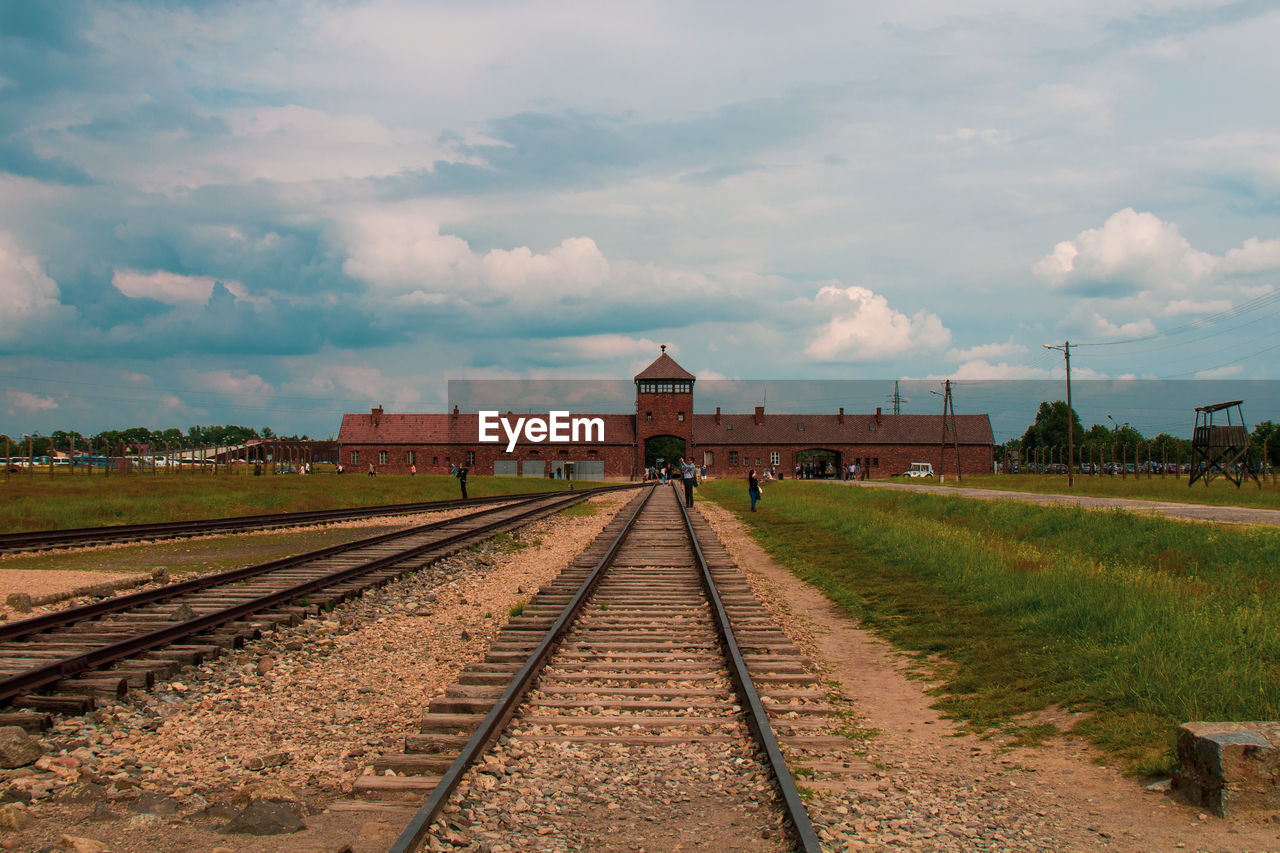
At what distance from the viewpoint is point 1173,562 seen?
13.6 m

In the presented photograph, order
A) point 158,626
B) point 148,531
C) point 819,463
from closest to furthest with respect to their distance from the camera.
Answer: point 158,626, point 148,531, point 819,463

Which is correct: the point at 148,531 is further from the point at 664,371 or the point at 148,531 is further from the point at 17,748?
the point at 664,371

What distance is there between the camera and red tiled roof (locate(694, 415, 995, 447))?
3588 inches

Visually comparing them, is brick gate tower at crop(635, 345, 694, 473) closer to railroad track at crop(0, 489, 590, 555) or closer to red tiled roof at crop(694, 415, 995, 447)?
red tiled roof at crop(694, 415, 995, 447)

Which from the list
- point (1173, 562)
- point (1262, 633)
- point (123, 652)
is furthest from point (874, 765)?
point (1173, 562)

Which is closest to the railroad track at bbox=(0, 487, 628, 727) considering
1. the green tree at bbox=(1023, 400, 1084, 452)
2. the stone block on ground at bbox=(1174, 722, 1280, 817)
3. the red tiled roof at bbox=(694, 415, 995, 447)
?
the stone block on ground at bbox=(1174, 722, 1280, 817)

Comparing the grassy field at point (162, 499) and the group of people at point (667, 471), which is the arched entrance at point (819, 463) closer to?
the group of people at point (667, 471)

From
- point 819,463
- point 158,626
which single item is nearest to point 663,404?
point 819,463

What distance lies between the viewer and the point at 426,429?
91000 millimetres

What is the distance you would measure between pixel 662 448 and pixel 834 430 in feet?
59.1

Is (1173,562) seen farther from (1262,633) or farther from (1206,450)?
(1206,450)

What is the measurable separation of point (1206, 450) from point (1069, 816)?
43.8 m

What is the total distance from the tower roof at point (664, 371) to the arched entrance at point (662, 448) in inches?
232

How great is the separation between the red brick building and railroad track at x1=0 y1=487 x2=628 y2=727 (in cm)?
7175
